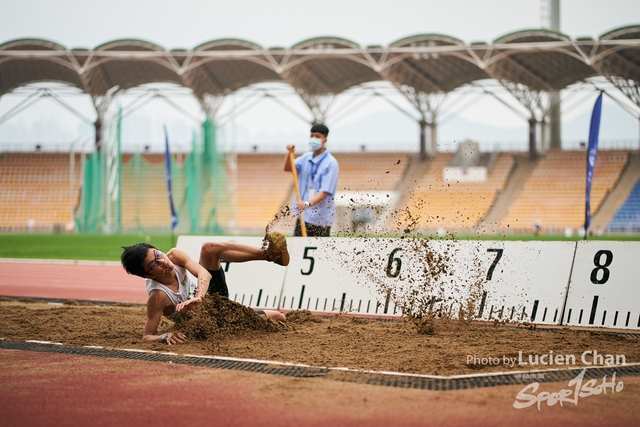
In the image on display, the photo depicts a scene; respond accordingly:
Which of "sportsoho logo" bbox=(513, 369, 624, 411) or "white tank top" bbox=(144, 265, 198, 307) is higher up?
"white tank top" bbox=(144, 265, 198, 307)

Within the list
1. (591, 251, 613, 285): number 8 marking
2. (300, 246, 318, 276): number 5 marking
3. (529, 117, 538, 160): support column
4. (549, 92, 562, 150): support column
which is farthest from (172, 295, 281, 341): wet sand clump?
(529, 117, 538, 160): support column

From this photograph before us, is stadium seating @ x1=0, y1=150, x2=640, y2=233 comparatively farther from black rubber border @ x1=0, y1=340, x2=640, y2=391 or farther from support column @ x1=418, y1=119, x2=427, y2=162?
black rubber border @ x1=0, y1=340, x2=640, y2=391

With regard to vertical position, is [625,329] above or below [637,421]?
below

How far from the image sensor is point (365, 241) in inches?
342

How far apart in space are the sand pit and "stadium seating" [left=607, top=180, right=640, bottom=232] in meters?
38.9

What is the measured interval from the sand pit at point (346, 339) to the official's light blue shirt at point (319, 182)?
5.36 feet

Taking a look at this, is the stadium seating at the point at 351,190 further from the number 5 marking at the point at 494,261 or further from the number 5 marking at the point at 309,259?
the number 5 marking at the point at 494,261

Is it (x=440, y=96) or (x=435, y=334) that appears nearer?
(x=435, y=334)

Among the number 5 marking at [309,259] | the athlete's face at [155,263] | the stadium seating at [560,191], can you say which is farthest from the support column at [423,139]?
the athlete's face at [155,263]

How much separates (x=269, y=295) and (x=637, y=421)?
5805 millimetres

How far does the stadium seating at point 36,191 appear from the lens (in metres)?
50.8

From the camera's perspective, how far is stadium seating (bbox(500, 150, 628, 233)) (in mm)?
45125

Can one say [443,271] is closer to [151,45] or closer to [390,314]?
[390,314]

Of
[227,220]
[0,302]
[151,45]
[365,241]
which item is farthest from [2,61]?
[365,241]
